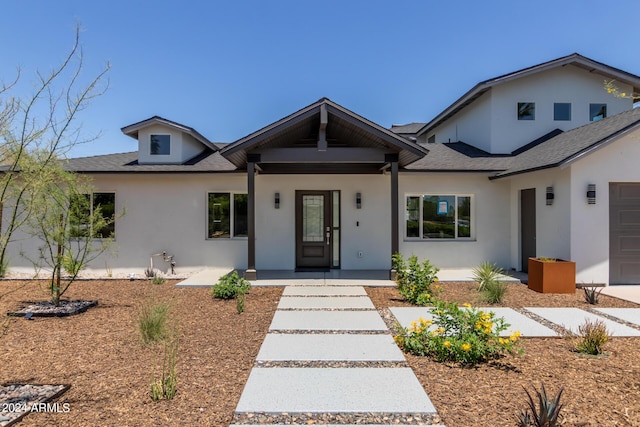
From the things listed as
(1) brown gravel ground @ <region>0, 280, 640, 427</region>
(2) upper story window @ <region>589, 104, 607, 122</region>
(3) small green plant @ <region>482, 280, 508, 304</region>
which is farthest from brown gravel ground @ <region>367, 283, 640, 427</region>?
(2) upper story window @ <region>589, 104, 607, 122</region>

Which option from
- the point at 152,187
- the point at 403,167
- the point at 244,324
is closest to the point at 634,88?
the point at 403,167

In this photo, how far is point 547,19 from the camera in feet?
36.0

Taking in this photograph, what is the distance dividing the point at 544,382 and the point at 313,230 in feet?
26.6

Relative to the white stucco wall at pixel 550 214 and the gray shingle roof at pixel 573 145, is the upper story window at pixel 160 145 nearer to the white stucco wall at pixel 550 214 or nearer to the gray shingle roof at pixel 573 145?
the gray shingle roof at pixel 573 145

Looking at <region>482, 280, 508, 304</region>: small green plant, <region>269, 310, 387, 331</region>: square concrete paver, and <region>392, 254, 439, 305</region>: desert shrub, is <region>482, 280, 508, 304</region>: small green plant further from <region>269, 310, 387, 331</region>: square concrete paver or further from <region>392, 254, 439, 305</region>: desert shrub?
<region>269, 310, 387, 331</region>: square concrete paver

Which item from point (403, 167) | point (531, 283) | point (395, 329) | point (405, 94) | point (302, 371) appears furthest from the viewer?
point (405, 94)

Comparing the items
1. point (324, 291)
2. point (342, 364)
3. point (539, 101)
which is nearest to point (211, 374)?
point (342, 364)

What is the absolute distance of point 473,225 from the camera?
37.5ft

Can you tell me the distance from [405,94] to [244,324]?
58.0 feet

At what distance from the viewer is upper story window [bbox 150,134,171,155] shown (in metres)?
11.9

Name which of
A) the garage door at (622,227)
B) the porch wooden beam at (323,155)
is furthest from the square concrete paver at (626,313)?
the porch wooden beam at (323,155)

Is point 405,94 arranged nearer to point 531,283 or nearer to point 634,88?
point 634,88

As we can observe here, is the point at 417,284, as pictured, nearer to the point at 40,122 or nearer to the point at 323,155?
the point at 323,155

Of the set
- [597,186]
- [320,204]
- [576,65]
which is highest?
[576,65]
